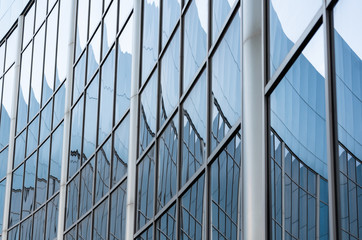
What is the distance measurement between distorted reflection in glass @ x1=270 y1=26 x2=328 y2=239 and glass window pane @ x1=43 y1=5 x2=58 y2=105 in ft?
61.5

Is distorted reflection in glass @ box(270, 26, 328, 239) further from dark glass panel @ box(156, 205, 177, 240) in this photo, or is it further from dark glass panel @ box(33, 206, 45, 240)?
dark glass panel @ box(33, 206, 45, 240)

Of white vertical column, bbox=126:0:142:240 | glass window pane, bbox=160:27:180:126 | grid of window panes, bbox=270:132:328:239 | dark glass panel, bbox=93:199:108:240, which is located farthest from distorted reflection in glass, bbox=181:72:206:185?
dark glass panel, bbox=93:199:108:240

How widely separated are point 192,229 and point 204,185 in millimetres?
895

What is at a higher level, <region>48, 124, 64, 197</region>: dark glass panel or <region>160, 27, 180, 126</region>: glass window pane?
<region>48, 124, 64, 197</region>: dark glass panel

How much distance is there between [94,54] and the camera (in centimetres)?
2200

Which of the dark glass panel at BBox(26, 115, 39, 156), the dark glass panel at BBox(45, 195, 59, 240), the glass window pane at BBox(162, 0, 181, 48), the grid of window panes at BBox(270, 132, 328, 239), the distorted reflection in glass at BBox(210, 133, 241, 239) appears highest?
the dark glass panel at BBox(26, 115, 39, 156)

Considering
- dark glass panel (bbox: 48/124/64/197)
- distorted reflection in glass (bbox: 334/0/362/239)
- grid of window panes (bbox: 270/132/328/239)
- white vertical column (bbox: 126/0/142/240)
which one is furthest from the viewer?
dark glass panel (bbox: 48/124/64/197)

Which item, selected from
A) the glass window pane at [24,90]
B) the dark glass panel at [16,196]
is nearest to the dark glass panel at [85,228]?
the dark glass panel at [16,196]

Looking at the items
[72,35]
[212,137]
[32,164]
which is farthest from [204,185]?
[32,164]

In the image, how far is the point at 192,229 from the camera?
40.0 feet

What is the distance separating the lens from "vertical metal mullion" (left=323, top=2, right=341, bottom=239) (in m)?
6.89

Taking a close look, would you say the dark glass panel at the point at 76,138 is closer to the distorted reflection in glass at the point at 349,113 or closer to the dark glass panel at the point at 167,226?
the dark glass panel at the point at 167,226

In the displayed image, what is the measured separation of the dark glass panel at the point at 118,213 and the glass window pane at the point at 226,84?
642 centimetres

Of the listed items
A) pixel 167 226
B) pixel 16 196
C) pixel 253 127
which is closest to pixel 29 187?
pixel 16 196
